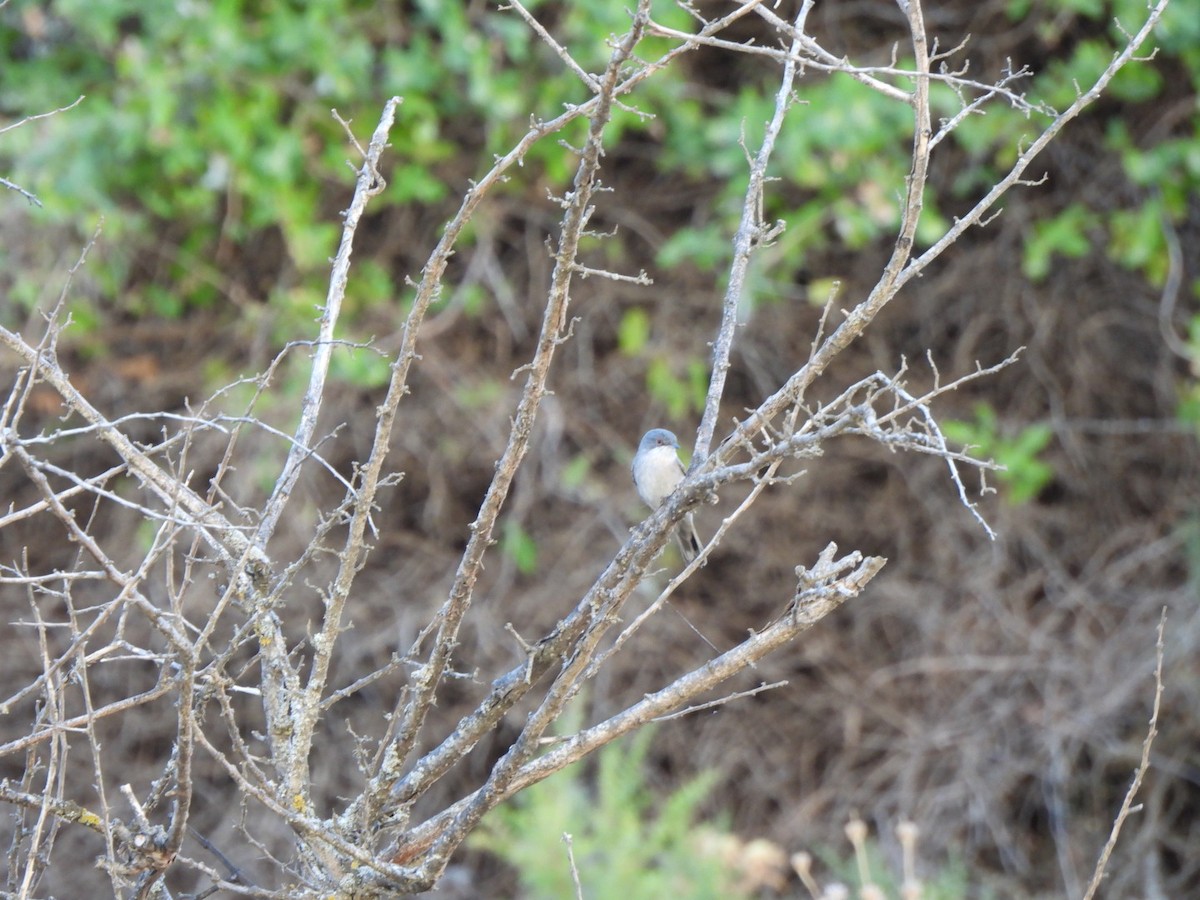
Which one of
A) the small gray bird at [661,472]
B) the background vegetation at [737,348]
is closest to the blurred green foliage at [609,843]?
the background vegetation at [737,348]

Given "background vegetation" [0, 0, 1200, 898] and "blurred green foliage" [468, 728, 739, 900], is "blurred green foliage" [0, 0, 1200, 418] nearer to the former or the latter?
"background vegetation" [0, 0, 1200, 898]

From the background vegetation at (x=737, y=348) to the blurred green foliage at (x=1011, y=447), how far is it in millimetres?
17

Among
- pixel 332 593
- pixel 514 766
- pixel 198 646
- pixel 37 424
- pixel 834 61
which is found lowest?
pixel 37 424

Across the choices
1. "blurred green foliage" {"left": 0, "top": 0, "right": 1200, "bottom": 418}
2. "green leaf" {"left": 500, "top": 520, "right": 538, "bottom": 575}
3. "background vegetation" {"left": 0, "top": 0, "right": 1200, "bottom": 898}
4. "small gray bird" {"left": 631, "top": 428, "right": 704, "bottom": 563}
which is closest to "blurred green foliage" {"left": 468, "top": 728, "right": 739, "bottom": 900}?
"background vegetation" {"left": 0, "top": 0, "right": 1200, "bottom": 898}

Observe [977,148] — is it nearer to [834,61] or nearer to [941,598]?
[941,598]

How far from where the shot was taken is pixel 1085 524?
16.6ft

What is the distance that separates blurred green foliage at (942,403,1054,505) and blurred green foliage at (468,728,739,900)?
1.56m

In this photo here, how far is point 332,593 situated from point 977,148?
3458mm

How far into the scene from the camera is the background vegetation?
4426mm

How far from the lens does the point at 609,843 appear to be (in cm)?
412

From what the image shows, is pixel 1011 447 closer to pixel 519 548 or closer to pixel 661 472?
pixel 661 472

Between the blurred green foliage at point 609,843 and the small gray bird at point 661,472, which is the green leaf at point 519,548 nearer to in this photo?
the blurred green foliage at point 609,843

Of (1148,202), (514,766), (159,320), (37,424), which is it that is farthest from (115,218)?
(1148,202)

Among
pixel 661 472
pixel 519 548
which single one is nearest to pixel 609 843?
pixel 519 548
